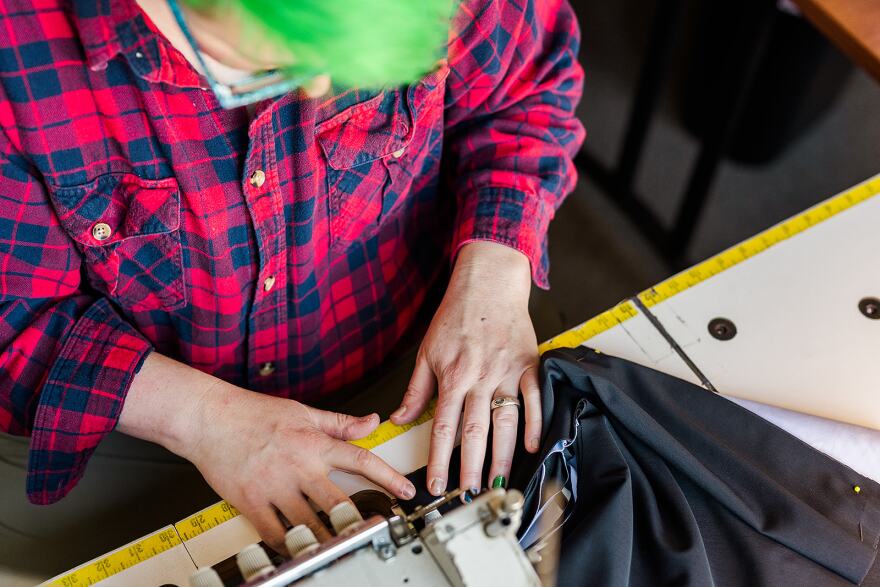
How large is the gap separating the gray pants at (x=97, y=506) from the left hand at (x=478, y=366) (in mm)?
514

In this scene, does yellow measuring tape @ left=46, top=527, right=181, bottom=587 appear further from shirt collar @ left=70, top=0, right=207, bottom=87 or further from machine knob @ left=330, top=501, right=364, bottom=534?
shirt collar @ left=70, top=0, right=207, bottom=87

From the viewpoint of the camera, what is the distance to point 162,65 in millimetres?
975

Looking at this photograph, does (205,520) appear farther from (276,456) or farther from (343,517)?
(343,517)

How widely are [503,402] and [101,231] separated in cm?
68

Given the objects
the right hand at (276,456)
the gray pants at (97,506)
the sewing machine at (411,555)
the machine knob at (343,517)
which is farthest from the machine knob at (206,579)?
the gray pants at (97,506)

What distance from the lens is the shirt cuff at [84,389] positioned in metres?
1.21

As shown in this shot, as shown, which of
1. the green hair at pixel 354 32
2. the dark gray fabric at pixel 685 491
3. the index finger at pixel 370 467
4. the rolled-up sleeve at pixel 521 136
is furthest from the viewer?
the rolled-up sleeve at pixel 521 136

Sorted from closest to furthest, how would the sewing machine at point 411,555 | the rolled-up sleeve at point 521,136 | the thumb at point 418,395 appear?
1. the sewing machine at point 411,555
2. the thumb at point 418,395
3. the rolled-up sleeve at point 521,136

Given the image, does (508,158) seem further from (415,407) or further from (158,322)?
(158,322)

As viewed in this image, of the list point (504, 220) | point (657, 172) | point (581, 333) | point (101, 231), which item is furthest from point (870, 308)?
point (657, 172)

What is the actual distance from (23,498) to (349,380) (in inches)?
26.1

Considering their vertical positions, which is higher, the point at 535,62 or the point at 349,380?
the point at 535,62

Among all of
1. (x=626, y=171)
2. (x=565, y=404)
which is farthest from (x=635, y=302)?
(x=626, y=171)

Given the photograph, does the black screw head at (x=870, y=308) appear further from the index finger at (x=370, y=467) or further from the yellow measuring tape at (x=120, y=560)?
the yellow measuring tape at (x=120, y=560)
